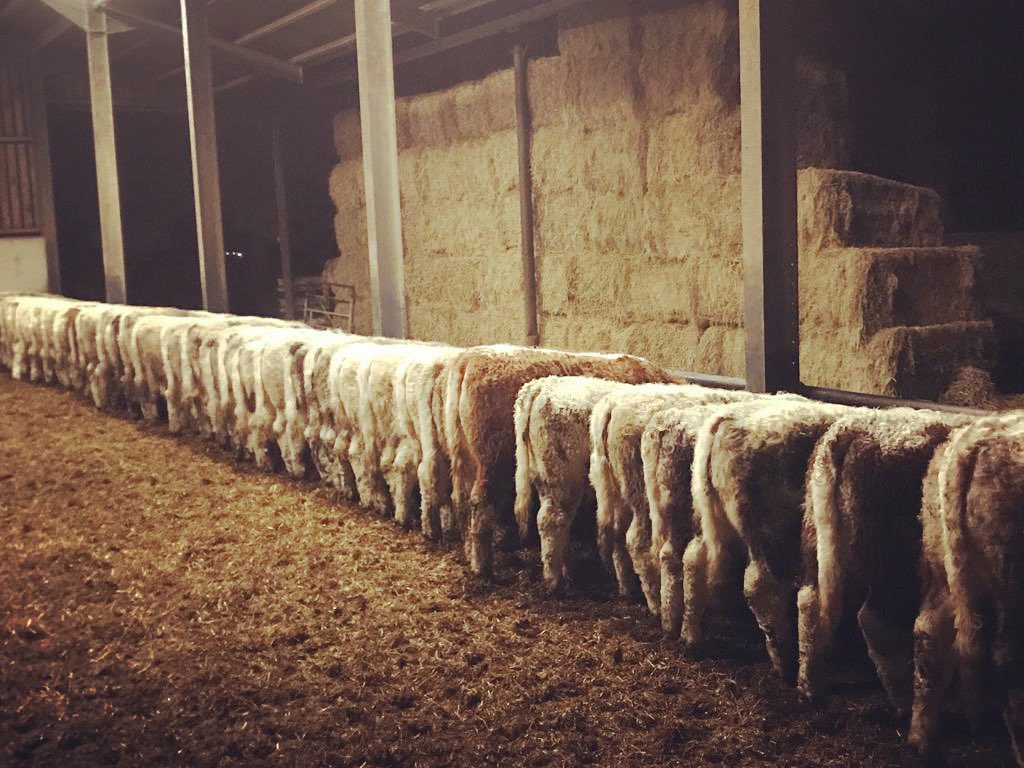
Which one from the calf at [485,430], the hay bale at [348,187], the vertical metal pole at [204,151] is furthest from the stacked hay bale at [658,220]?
the calf at [485,430]

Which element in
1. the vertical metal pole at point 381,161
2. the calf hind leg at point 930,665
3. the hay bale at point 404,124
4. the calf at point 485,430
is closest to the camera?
the calf hind leg at point 930,665

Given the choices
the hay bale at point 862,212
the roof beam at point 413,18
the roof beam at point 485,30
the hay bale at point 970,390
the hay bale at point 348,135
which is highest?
the roof beam at point 413,18

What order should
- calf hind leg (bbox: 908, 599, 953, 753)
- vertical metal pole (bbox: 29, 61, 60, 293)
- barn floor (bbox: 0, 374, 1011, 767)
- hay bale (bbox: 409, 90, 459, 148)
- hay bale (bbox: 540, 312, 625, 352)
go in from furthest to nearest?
vertical metal pole (bbox: 29, 61, 60, 293), hay bale (bbox: 409, 90, 459, 148), hay bale (bbox: 540, 312, 625, 352), barn floor (bbox: 0, 374, 1011, 767), calf hind leg (bbox: 908, 599, 953, 753)

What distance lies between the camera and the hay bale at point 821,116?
592 cm

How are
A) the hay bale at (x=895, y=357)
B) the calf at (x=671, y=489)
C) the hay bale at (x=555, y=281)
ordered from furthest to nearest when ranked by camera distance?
the hay bale at (x=555, y=281) → the hay bale at (x=895, y=357) → the calf at (x=671, y=489)

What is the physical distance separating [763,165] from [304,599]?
2.62m

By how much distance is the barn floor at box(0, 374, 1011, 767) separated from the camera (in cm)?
247

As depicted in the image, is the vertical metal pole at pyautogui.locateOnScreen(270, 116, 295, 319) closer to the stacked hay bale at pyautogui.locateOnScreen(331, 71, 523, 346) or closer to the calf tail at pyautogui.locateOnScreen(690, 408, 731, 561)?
the stacked hay bale at pyautogui.locateOnScreen(331, 71, 523, 346)

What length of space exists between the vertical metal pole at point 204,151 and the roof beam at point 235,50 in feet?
6.86

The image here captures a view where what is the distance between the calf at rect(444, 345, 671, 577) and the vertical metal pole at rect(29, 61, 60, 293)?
1128 cm

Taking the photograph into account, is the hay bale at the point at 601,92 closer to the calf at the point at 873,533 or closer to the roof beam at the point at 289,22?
the roof beam at the point at 289,22

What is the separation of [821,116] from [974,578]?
4.46 metres

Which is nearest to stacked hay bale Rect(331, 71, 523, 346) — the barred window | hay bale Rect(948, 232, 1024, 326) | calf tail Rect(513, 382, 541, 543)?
hay bale Rect(948, 232, 1024, 326)

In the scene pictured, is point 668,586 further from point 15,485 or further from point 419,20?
point 419,20
